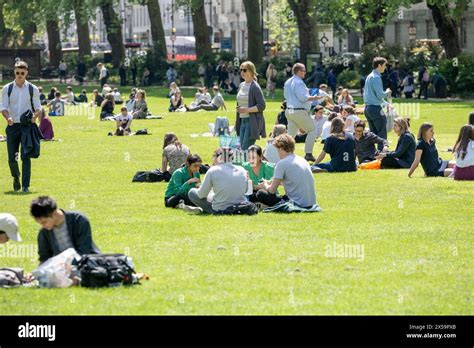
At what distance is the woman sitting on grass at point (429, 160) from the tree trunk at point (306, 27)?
40469mm

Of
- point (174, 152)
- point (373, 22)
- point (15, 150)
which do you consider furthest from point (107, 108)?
point (15, 150)

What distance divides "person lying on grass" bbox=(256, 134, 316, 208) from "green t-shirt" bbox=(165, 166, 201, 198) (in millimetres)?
1154

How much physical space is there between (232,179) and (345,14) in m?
45.8

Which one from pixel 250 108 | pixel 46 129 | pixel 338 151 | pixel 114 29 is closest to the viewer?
pixel 250 108

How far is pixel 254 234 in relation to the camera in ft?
52.0

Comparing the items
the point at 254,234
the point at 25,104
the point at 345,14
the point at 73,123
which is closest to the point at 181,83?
the point at 345,14

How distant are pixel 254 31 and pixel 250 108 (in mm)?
45392

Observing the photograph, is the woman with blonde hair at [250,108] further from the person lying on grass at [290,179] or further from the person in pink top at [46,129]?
the person in pink top at [46,129]

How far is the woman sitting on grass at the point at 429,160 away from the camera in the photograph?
74.2ft

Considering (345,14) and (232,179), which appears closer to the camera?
(232,179)

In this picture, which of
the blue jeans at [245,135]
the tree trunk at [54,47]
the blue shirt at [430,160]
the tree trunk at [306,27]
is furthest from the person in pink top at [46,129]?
the tree trunk at [54,47]

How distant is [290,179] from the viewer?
17.6 meters

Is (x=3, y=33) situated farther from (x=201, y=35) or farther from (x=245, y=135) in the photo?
(x=245, y=135)
